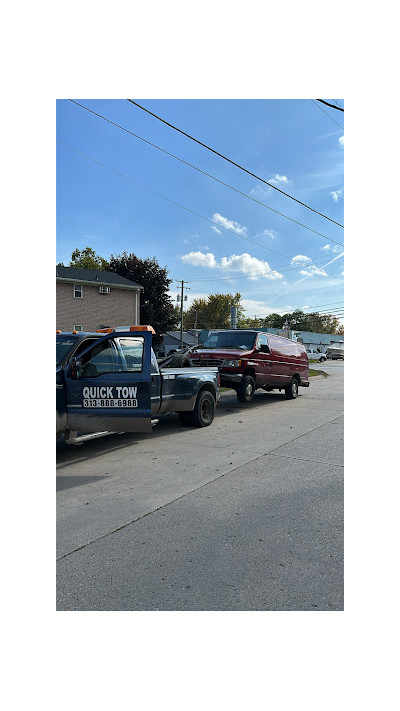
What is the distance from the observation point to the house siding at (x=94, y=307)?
30531 mm

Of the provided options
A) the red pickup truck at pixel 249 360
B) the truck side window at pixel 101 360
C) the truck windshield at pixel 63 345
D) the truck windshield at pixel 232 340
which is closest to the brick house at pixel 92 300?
the red pickup truck at pixel 249 360

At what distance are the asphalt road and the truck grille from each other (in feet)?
10.7

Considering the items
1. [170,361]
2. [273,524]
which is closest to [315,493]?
[273,524]

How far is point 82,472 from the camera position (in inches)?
217

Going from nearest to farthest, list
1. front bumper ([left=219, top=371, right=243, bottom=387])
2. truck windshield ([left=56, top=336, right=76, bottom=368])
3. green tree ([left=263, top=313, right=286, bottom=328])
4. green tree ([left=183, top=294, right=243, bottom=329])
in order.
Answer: truck windshield ([left=56, top=336, right=76, bottom=368]), front bumper ([left=219, top=371, right=243, bottom=387]), green tree ([left=183, top=294, right=243, bottom=329]), green tree ([left=263, top=313, right=286, bottom=328])

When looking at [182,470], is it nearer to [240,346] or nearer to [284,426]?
[284,426]

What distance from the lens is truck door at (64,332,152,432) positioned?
5855 mm

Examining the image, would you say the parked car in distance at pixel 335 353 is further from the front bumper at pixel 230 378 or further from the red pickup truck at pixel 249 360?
the front bumper at pixel 230 378

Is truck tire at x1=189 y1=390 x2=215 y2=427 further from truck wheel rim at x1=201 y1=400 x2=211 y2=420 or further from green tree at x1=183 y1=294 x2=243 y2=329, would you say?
green tree at x1=183 y1=294 x2=243 y2=329

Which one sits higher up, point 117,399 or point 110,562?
point 117,399

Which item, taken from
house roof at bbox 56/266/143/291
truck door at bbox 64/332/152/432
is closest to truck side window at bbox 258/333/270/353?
truck door at bbox 64/332/152/432

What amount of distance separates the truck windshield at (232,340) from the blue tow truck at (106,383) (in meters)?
4.55

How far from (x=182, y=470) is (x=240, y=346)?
597 centimetres
